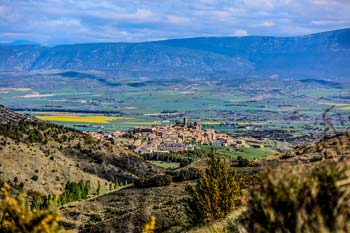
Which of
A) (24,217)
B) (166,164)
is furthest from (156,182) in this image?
(166,164)

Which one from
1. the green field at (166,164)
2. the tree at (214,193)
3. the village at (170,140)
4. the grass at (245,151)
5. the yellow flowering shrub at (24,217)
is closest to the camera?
the yellow flowering shrub at (24,217)

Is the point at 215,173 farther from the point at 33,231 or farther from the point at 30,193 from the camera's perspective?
the point at 30,193

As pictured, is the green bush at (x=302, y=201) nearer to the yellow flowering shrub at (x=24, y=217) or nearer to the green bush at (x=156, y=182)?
the yellow flowering shrub at (x=24, y=217)

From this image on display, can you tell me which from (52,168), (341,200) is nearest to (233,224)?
(341,200)

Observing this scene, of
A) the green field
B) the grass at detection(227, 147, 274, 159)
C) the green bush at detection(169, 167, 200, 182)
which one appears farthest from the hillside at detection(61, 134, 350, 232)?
the grass at detection(227, 147, 274, 159)

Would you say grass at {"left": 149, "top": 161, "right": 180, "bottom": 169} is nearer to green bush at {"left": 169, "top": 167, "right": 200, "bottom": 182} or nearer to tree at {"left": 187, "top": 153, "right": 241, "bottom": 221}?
green bush at {"left": 169, "top": 167, "right": 200, "bottom": 182}

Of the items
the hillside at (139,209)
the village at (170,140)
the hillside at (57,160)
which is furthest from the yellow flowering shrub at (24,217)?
the village at (170,140)
